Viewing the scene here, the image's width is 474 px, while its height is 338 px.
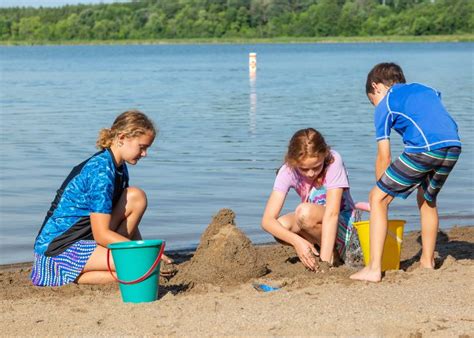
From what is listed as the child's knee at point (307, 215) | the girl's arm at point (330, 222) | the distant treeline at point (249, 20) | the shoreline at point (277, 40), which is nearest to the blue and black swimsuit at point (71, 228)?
the child's knee at point (307, 215)

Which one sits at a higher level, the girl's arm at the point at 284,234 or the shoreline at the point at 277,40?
the girl's arm at the point at 284,234

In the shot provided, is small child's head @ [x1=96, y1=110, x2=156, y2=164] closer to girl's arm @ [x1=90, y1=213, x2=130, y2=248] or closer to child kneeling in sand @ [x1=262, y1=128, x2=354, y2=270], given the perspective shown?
girl's arm @ [x1=90, y1=213, x2=130, y2=248]

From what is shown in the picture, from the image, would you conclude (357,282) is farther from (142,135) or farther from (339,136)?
(339,136)

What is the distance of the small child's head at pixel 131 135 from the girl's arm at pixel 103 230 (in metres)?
0.40

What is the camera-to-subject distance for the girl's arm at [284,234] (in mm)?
6415

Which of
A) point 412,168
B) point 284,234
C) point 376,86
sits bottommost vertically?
point 284,234

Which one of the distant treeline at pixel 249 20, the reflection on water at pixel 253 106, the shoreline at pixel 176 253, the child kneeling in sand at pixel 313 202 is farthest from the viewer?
the distant treeline at pixel 249 20

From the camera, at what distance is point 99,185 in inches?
237

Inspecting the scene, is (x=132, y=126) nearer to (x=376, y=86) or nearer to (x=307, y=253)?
(x=307, y=253)

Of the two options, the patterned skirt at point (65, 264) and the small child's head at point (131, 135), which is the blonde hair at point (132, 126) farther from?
the patterned skirt at point (65, 264)

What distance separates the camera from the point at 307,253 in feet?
21.0

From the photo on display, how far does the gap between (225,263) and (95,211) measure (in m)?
0.94

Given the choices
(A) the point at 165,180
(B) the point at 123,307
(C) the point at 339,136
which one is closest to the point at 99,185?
(B) the point at 123,307

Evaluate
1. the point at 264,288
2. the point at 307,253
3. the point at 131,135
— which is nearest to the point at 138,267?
the point at 264,288
